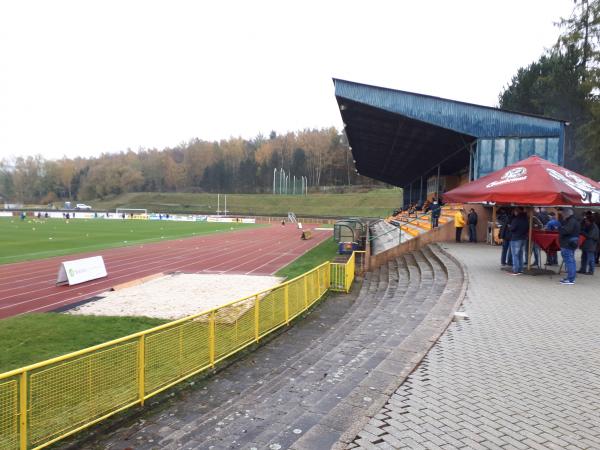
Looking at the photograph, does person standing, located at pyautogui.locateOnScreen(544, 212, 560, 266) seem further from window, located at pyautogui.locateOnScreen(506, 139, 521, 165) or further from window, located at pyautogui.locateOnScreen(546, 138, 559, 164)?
window, located at pyautogui.locateOnScreen(546, 138, 559, 164)

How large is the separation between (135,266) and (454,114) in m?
16.9

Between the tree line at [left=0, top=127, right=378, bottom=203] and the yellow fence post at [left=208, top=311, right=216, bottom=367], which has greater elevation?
the tree line at [left=0, top=127, right=378, bottom=203]

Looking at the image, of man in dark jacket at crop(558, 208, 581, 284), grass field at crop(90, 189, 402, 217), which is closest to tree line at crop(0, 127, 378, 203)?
grass field at crop(90, 189, 402, 217)

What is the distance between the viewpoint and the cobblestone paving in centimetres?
333

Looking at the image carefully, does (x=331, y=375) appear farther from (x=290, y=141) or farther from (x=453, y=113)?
(x=290, y=141)

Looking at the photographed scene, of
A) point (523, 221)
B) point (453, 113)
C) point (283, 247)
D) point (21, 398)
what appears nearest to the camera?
point (21, 398)

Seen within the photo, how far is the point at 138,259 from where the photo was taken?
21.8 meters

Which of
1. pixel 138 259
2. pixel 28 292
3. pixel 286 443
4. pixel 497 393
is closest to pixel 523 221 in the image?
pixel 497 393

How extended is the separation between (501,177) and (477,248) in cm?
589

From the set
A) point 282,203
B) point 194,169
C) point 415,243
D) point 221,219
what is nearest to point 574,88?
point 415,243

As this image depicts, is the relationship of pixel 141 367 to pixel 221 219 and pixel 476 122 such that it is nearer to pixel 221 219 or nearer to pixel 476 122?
pixel 476 122

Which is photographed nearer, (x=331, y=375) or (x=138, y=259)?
(x=331, y=375)

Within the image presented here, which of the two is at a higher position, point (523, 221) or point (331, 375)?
point (523, 221)

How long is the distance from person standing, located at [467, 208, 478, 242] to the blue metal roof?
4654 mm
